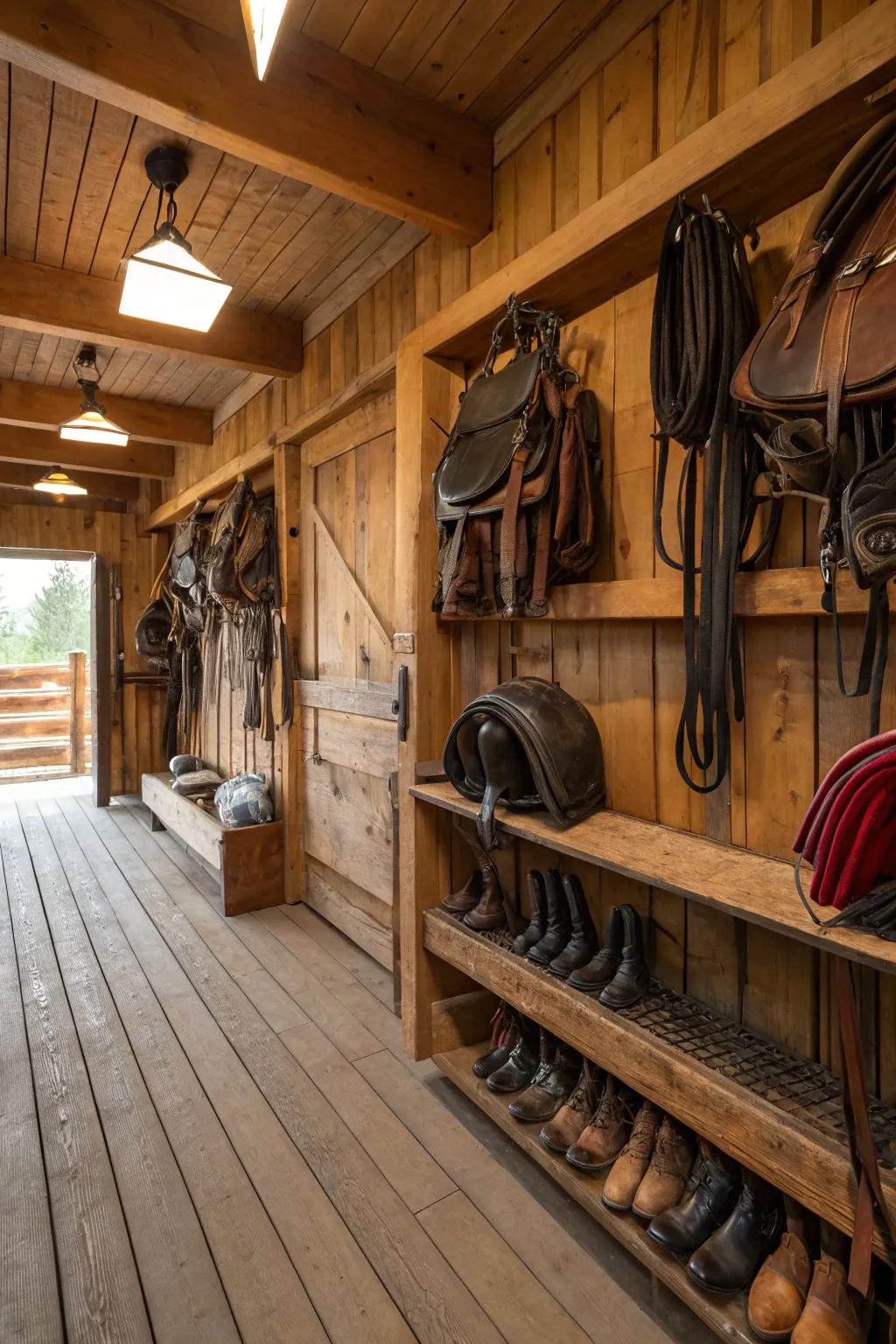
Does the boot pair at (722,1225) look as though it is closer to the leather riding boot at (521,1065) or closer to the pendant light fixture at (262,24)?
the leather riding boot at (521,1065)

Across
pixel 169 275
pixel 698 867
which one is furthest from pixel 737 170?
pixel 169 275

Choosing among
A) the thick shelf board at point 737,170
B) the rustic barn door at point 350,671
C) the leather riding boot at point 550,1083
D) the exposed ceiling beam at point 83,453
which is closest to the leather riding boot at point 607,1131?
the leather riding boot at point 550,1083

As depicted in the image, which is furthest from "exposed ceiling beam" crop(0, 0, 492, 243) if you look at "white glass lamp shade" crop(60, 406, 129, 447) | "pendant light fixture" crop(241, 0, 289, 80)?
"white glass lamp shade" crop(60, 406, 129, 447)

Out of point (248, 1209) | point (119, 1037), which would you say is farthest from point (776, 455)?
point (119, 1037)

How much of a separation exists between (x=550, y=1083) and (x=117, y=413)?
14.3 ft

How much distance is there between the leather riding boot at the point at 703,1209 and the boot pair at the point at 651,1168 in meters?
0.03

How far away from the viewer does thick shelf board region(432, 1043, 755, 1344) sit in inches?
48.7

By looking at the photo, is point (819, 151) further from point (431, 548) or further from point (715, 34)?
point (431, 548)

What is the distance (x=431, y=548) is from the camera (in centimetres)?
216

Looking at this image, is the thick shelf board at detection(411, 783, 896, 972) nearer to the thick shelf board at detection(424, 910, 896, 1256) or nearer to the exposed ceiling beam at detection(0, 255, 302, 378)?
the thick shelf board at detection(424, 910, 896, 1256)

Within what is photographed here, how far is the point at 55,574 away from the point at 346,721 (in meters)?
8.18

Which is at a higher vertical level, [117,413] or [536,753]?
[117,413]

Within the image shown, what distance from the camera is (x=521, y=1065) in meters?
1.93

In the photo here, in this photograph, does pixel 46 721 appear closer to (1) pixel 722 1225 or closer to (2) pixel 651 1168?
(2) pixel 651 1168
